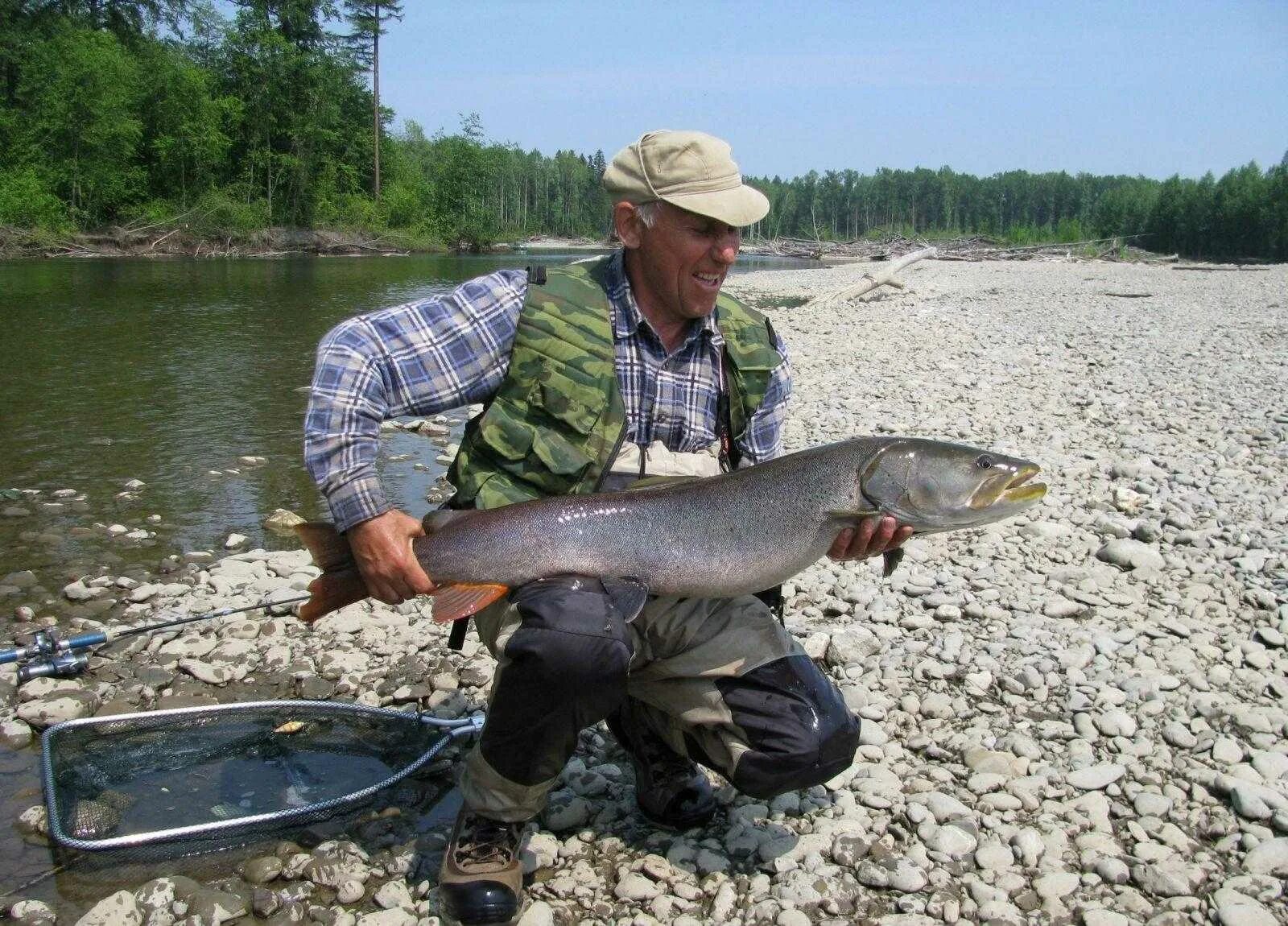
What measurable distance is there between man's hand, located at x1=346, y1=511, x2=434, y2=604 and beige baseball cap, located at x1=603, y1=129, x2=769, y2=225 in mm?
1360

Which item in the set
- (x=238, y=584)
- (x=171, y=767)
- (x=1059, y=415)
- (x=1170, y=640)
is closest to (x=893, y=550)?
(x=1170, y=640)

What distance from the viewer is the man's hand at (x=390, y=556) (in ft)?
9.57

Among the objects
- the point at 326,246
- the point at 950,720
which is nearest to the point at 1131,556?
the point at 950,720

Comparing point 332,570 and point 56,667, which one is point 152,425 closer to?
point 56,667

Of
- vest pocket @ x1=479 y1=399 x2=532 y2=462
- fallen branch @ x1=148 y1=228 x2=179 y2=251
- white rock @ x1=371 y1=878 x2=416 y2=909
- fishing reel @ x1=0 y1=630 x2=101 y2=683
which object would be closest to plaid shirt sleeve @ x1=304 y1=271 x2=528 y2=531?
vest pocket @ x1=479 y1=399 x2=532 y2=462

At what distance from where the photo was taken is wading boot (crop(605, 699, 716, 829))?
336cm

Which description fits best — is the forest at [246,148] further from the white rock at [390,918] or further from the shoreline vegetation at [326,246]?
the white rock at [390,918]

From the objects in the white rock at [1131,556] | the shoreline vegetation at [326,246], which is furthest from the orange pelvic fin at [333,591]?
the shoreline vegetation at [326,246]

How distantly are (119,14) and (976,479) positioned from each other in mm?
79137

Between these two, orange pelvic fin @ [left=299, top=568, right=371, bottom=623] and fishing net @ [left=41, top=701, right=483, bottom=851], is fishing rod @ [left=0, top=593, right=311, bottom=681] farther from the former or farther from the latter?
orange pelvic fin @ [left=299, top=568, right=371, bottom=623]

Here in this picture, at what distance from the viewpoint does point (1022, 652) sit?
459cm

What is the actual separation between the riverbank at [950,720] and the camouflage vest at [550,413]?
123 centimetres

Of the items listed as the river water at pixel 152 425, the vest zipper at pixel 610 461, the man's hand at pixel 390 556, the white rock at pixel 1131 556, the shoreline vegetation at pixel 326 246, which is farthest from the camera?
the shoreline vegetation at pixel 326 246

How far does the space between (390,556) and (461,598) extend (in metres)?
0.25
